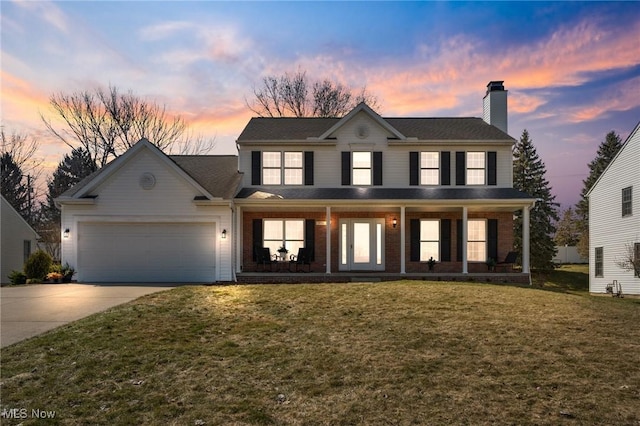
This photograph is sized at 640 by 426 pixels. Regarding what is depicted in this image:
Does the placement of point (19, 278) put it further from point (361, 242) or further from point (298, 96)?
point (298, 96)

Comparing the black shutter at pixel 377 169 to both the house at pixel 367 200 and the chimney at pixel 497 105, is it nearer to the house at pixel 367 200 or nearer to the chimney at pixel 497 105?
the house at pixel 367 200

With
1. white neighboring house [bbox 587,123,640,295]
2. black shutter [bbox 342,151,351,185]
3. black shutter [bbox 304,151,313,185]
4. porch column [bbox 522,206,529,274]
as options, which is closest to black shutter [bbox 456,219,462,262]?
porch column [bbox 522,206,529,274]

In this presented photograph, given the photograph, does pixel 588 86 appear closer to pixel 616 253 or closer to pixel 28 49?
pixel 616 253

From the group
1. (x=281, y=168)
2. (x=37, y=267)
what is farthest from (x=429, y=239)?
(x=37, y=267)

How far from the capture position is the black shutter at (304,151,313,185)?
19.2 meters

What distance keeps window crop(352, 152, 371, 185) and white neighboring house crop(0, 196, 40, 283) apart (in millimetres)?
18838

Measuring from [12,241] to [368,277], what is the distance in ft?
66.3

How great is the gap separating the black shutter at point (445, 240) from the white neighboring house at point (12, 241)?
73.5ft

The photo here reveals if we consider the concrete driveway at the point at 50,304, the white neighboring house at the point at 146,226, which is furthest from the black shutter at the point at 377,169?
the concrete driveway at the point at 50,304

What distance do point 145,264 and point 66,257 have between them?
3.06m


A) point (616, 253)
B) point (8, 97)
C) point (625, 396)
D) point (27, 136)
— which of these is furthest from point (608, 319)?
point (27, 136)

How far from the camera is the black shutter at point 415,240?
19.0m

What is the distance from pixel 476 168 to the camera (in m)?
19.4

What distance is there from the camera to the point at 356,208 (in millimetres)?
18750
